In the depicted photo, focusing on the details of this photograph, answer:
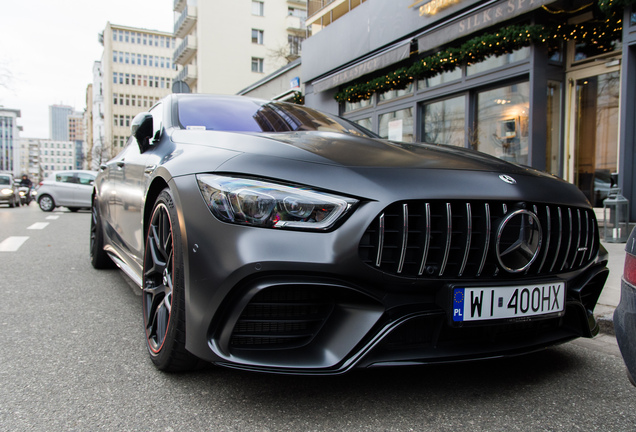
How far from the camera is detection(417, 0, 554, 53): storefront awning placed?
23.9 ft

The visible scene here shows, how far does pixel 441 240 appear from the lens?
5.77ft

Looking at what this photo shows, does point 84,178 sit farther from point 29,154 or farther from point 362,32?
point 29,154

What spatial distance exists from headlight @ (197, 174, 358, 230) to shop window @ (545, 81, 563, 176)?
7.38 metres

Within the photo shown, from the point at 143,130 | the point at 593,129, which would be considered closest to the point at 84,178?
the point at 593,129

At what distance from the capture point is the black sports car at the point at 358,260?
1653 mm

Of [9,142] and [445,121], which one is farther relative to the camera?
[9,142]

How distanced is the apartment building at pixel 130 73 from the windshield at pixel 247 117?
7748cm

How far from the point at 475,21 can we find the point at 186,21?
3815 centimetres

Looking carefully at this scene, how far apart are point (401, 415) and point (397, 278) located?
50 cm

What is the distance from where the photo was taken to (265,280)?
64.4 inches

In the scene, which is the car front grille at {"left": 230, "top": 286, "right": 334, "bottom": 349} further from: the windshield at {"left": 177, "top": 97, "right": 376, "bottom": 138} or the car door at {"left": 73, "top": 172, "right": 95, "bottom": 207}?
the car door at {"left": 73, "top": 172, "right": 95, "bottom": 207}

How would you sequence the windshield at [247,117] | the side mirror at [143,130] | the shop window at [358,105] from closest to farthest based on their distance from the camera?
the windshield at [247,117] → the side mirror at [143,130] → the shop window at [358,105]

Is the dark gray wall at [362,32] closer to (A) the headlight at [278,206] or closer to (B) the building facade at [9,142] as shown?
(A) the headlight at [278,206]

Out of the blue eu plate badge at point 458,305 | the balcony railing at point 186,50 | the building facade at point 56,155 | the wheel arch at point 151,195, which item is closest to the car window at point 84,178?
the wheel arch at point 151,195
